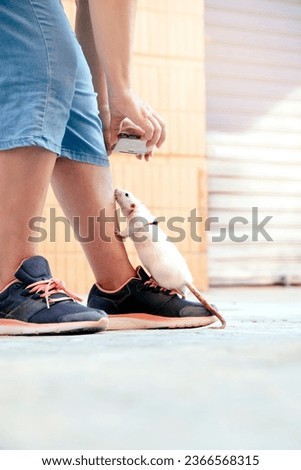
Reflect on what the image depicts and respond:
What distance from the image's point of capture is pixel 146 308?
205 centimetres

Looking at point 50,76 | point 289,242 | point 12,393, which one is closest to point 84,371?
point 12,393

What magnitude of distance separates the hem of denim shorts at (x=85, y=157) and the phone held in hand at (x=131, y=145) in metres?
0.13

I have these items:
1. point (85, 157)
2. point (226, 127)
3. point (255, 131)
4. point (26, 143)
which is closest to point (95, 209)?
point (85, 157)

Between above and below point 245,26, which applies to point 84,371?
below

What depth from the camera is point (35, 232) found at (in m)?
1.78

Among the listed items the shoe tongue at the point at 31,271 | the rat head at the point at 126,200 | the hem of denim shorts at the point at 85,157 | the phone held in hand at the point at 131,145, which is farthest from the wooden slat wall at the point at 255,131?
the shoe tongue at the point at 31,271

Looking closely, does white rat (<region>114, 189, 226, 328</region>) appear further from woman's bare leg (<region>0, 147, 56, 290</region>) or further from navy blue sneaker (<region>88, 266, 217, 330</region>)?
woman's bare leg (<region>0, 147, 56, 290</region>)

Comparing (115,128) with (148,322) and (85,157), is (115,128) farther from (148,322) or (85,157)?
(148,322)

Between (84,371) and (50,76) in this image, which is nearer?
(84,371)

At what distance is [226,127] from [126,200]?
5820mm

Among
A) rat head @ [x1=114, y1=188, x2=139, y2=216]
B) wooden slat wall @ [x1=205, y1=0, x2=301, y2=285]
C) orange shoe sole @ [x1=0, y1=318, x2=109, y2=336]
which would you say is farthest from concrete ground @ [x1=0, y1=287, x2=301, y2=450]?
wooden slat wall @ [x1=205, y1=0, x2=301, y2=285]

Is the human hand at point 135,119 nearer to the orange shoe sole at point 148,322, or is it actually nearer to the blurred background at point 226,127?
→ the orange shoe sole at point 148,322
